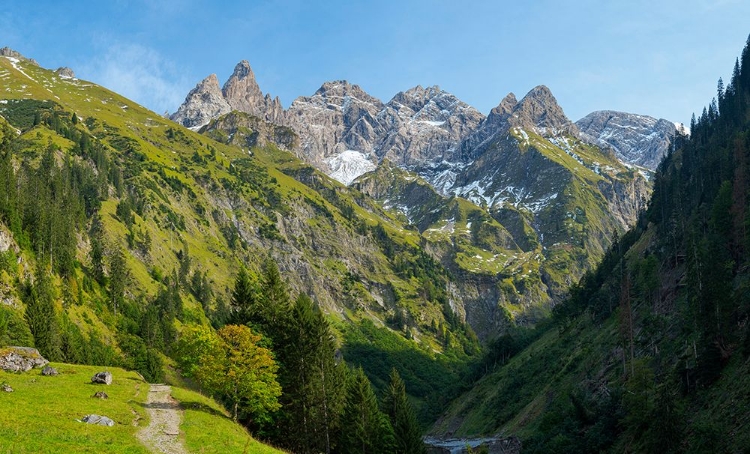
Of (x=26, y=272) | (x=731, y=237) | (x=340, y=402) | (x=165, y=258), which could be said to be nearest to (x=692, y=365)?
(x=731, y=237)

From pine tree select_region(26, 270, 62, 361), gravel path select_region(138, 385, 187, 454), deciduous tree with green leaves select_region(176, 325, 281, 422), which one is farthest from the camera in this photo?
pine tree select_region(26, 270, 62, 361)

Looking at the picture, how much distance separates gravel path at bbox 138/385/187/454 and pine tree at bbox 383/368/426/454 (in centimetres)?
2766

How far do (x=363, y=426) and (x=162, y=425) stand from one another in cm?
2536

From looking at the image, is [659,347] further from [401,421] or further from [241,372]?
[241,372]

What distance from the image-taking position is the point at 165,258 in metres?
188

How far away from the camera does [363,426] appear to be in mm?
60688

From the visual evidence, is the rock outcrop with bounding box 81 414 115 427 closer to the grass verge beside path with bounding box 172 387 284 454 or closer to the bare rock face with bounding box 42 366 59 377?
the grass verge beside path with bounding box 172 387 284 454

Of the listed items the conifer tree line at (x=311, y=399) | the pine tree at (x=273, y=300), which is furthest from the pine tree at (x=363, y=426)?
the pine tree at (x=273, y=300)

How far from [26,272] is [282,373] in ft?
261

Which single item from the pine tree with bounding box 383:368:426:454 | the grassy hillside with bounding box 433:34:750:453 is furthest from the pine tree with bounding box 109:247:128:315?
the grassy hillside with bounding box 433:34:750:453

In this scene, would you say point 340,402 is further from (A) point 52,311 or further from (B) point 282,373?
(A) point 52,311

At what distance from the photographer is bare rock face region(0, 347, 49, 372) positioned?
55281mm

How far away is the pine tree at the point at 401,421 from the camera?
65312 millimetres

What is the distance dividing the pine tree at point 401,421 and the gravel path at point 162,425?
27.7m
